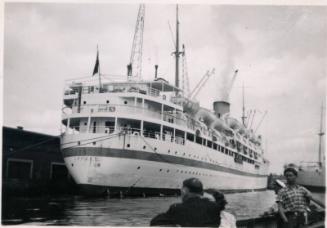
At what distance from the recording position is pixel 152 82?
19.9 meters

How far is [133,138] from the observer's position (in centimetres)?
1702

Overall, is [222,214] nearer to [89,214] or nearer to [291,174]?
[291,174]

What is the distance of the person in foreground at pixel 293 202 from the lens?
5.41 m

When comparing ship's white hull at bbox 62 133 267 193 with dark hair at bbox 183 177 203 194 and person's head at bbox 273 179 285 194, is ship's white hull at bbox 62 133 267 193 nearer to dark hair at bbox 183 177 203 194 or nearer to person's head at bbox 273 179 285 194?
person's head at bbox 273 179 285 194

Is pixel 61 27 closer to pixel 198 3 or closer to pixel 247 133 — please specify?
pixel 198 3

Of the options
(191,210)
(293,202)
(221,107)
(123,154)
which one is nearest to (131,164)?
(123,154)

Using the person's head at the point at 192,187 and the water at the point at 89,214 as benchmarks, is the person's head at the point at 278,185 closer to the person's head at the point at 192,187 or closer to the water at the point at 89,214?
the person's head at the point at 192,187

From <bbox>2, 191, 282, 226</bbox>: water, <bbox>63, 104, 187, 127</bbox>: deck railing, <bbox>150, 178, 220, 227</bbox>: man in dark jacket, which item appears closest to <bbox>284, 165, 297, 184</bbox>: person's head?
<bbox>150, 178, 220, 227</bbox>: man in dark jacket

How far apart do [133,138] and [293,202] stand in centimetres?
1202

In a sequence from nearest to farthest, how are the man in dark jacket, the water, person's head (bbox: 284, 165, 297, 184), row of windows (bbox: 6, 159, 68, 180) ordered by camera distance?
the man in dark jacket → person's head (bbox: 284, 165, 297, 184) → the water → row of windows (bbox: 6, 159, 68, 180)

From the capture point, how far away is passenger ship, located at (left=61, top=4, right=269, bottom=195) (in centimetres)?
1661

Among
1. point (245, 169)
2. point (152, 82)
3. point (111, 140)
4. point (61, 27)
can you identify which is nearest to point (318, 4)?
point (61, 27)

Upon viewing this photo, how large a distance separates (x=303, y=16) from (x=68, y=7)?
616cm

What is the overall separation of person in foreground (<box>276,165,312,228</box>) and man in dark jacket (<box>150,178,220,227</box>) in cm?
199
